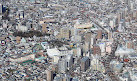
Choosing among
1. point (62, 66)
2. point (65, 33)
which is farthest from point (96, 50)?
point (65, 33)

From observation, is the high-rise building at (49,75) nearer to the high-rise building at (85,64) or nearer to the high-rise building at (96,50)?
the high-rise building at (85,64)

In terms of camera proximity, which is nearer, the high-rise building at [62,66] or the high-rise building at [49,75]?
the high-rise building at [49,75]

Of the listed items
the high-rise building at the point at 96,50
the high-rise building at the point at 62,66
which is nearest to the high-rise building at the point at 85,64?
the high-rise building at the point at 62,66

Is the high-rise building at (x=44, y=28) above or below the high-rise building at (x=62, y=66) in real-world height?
above

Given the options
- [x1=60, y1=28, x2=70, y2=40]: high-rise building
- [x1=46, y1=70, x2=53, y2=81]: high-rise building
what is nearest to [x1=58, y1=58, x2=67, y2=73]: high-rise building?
[x1=46, y1=70, x2=53, y2=81]: high-rise building

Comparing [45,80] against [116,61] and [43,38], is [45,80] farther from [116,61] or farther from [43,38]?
[43,38]

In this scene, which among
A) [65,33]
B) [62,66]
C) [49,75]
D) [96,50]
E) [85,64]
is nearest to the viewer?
[49,75]

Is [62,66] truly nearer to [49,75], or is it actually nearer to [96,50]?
[49,75]

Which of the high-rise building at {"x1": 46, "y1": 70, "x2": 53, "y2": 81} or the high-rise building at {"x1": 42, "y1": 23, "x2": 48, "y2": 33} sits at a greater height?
the high-rise building at {"x1": 42, "y1": 23, "x2": 48, "y2": 33}

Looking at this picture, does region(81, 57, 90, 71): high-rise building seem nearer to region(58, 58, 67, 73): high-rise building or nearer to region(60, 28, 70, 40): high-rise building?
region(58, 58, 67, 73): high-rise building

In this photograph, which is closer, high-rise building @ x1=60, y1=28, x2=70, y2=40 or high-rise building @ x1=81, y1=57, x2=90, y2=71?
high-rise building @ x1=81, y1=57, x2=90, y2=71

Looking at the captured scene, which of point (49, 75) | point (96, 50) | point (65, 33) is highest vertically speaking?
point (65, 33)

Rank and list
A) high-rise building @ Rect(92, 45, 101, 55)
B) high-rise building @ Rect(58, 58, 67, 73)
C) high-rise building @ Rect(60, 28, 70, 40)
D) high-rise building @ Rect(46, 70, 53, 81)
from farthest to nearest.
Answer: high-rise building @ Rect(60, 28, 70, 40)
high-rise building @ Rect(92, 45, 101, 55)
high-rise building @ Rect(58, 58, 67, 73)
high-rise building @ Rect(46, 70, 53, 81)

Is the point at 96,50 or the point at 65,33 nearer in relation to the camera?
the point at 96,50
